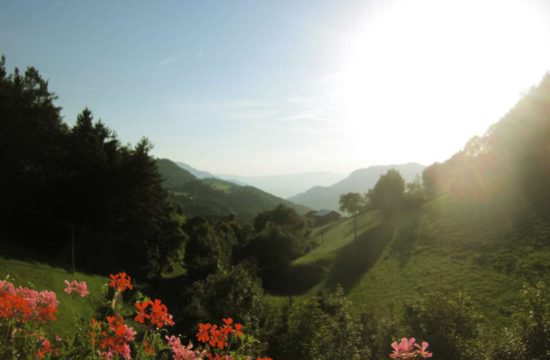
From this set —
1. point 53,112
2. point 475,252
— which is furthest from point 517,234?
point 53,112

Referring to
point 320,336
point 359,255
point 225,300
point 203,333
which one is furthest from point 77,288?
point 359,255

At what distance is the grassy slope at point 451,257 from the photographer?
25.8m

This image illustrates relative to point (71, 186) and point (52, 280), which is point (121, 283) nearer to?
point (52, 280)

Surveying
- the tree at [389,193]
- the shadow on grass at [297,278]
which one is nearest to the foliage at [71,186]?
the shadow on grass at [297,278]

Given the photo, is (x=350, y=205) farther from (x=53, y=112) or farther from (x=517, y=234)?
(x=53, y=112)

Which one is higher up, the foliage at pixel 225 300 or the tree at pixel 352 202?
the tree at pixel 352 202

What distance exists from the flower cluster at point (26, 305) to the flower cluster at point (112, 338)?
0.48 metres

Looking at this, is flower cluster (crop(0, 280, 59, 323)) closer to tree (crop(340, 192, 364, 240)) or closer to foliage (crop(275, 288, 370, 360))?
foliage (crop(275, 288, 370, 360))

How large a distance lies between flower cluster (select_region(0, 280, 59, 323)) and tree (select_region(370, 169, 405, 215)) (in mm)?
53937

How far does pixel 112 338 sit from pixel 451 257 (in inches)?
1423

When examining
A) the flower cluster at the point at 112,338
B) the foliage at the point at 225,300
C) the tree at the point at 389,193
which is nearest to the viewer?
the flower cluster at the point at 112,338

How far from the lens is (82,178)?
91.0 ft

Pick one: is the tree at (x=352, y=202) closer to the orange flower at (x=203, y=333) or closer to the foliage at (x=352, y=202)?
the foliage at (x=352, y=202)

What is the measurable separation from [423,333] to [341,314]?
7.77 feet
